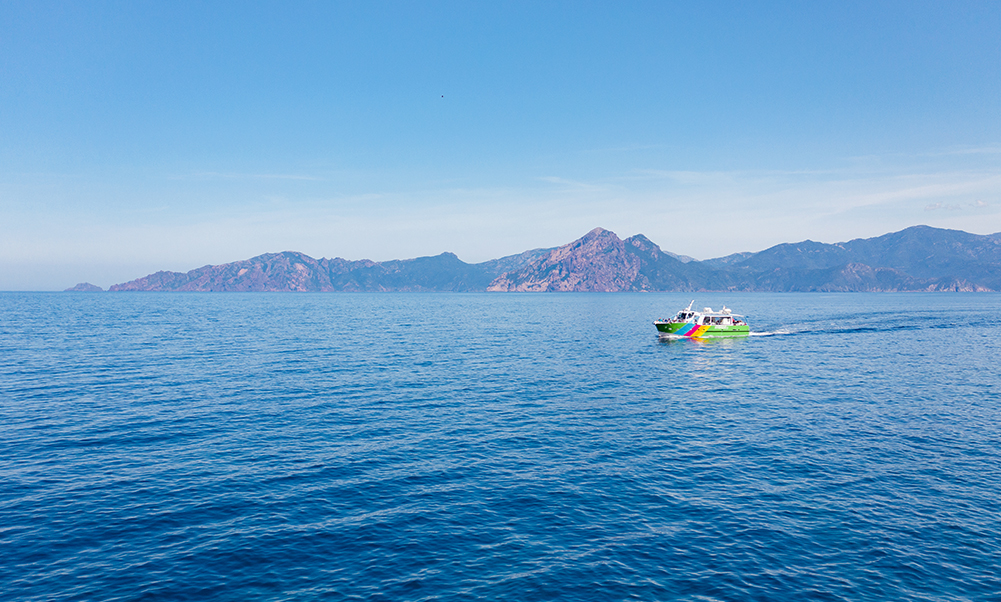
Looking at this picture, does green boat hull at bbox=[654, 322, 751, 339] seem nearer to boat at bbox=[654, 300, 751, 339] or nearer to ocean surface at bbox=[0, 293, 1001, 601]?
boat at bbox=[654, 300, 751, 339]

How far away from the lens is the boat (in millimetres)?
99938

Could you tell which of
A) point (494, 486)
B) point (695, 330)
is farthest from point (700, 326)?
point (494, 486)

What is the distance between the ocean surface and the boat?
40.7 m

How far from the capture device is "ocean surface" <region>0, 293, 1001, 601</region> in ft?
61.3

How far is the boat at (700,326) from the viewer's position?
99.9m


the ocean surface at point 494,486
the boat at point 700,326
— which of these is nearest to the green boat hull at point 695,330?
the boat at point 700,326

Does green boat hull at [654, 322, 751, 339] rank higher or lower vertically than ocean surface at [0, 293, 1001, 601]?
higher

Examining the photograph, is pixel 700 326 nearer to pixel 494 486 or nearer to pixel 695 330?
pixel 695 330

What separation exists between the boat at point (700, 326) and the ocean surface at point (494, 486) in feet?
133

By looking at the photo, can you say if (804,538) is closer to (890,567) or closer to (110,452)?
(890,567)

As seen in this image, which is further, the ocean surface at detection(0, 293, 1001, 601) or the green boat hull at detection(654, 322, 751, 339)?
the green boat hull at detection(654, 322, 751, 339)

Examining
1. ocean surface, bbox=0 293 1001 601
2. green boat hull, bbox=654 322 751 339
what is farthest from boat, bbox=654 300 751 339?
ocean surface, bbox=0 293 1001 601

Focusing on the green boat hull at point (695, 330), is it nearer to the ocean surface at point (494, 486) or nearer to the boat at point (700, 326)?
the boat at point (700, 326)

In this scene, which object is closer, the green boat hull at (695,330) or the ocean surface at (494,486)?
the ocean surface at (494,486)
